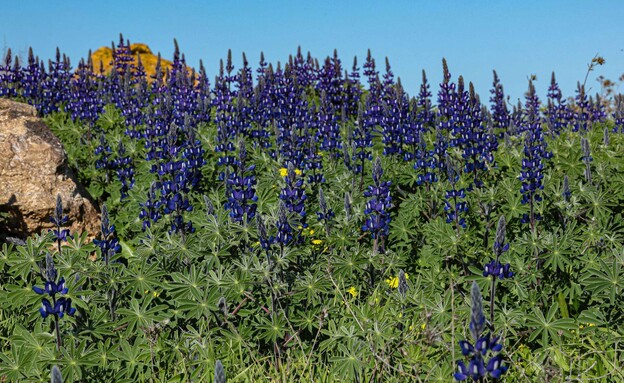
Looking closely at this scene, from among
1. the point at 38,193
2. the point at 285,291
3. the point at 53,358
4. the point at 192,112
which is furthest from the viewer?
the point at 192,112

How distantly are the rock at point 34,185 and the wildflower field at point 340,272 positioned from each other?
39cm

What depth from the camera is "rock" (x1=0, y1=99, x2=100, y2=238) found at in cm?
609

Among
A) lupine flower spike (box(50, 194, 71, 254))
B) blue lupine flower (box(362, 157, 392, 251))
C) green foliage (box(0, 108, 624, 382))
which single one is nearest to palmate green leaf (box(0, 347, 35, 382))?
green foliage (box(0, 108, 624, 382))

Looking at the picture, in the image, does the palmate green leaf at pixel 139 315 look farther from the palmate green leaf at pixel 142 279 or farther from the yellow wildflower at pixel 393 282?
the yellow wildflower at pixel 393 282

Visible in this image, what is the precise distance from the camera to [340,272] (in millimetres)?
4297

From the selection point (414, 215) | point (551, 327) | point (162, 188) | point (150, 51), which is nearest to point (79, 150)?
point (162, 188)

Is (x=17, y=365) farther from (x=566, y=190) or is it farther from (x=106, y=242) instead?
(x=566, y=190)

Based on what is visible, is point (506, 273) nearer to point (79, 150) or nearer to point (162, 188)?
point (162, 188)

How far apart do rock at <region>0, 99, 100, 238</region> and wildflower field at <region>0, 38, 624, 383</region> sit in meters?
0.39

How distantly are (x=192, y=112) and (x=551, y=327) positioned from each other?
554 cm

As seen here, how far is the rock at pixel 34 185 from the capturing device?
20.0 feet

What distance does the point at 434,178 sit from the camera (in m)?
5.43

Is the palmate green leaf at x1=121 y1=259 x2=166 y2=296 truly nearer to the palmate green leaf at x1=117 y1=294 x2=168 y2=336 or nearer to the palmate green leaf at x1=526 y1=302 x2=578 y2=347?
the palmate green leaf at x1=117 y1=294 x2=168 y2=336

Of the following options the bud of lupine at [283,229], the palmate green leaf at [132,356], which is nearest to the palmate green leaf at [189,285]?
the palmate green leaf at [132,356]
